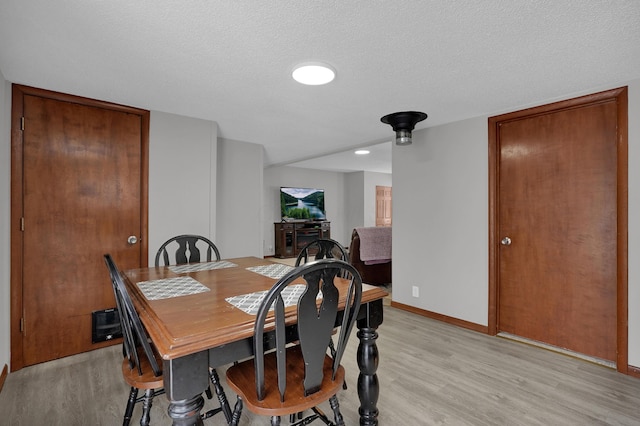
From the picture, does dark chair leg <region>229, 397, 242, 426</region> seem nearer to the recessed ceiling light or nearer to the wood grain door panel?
the recessed ceiling light

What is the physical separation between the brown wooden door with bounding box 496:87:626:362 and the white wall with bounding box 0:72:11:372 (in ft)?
12.9

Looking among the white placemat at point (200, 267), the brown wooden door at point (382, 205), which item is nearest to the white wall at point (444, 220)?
the white placemat at point (200, 267)

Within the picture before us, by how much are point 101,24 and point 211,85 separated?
32.7 inches

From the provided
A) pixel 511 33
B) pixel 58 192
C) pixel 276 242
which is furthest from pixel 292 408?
pixel 276 242

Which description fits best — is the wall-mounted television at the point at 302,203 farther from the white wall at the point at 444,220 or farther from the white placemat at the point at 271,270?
the white placemat at the point at 271,270

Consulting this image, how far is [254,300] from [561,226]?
261cm

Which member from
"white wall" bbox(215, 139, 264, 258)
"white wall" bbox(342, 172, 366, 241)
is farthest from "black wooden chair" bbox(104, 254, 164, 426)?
"white wall" bbox(342, 172, 366, 241)

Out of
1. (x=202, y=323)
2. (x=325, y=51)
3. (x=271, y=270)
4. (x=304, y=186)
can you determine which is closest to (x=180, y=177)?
(x=271, y=270)

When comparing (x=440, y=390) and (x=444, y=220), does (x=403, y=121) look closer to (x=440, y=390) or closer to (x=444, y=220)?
(x=444, y=220)

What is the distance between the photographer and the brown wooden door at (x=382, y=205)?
8766mm

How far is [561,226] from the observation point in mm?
2619

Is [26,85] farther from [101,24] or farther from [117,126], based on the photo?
[101,24]

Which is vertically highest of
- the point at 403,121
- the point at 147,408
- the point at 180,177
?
the point at 403,121

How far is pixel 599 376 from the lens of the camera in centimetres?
221
